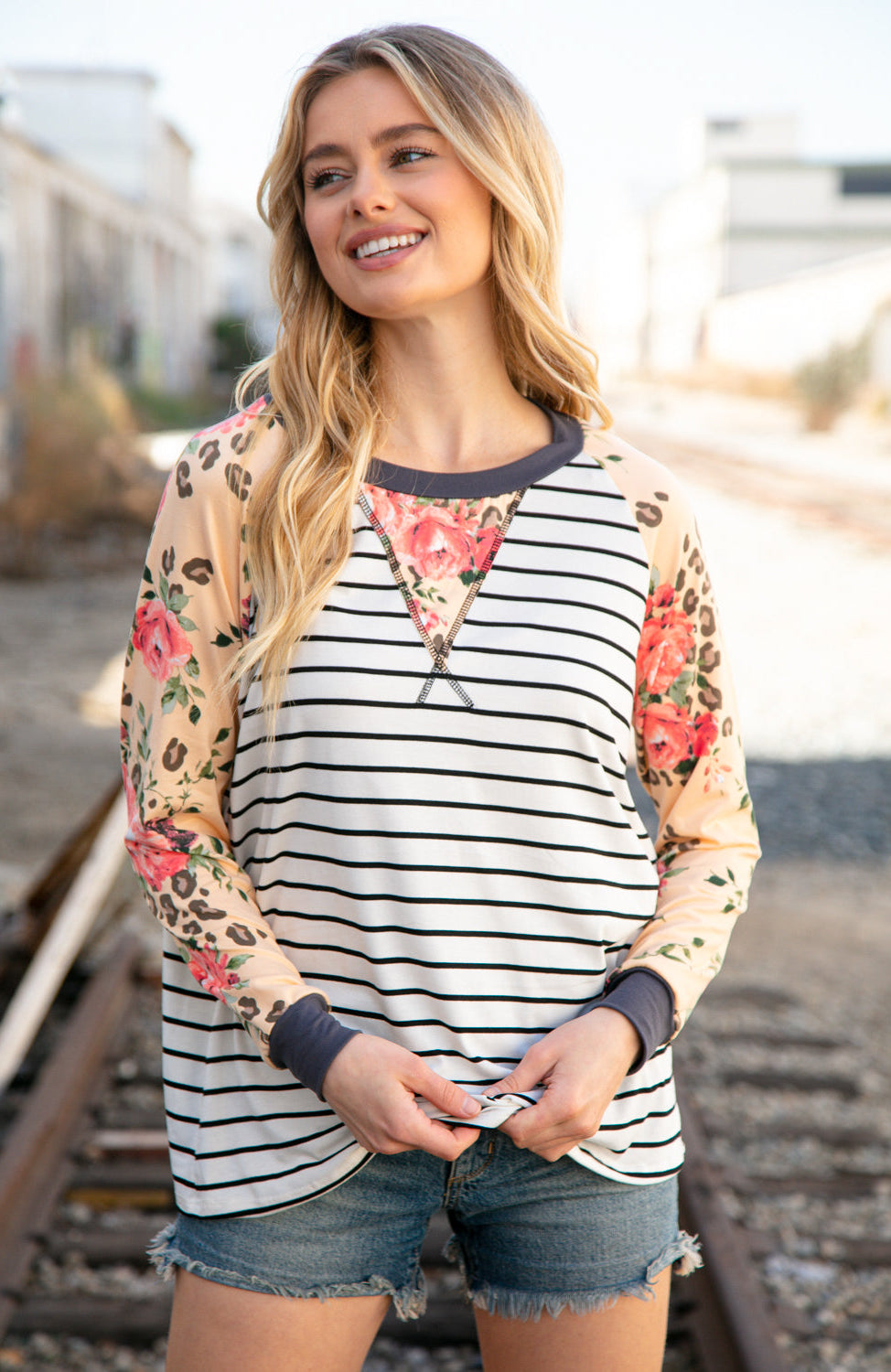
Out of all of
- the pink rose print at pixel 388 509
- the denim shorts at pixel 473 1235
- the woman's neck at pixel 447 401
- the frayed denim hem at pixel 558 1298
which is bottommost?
the frayed denim hem at pixel 558 1298

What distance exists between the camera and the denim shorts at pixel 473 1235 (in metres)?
1.44

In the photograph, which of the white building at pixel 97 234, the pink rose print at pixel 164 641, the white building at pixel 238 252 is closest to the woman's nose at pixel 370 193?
the pink rose print at pixel 164 641

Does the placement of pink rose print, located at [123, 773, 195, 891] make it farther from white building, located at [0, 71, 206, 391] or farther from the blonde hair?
white building, located at [0, 71, 206, 391]

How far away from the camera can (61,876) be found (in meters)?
4.54

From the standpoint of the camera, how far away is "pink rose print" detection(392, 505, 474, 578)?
4.95ft

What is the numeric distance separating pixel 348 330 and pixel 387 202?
217 millimetres

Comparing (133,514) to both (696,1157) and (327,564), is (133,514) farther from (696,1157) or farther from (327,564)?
(327,564)

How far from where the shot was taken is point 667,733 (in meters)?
1.64

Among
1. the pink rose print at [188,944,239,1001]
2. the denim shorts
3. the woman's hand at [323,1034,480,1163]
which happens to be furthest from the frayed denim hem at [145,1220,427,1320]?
the pink rose print at [188,944,239,1001]

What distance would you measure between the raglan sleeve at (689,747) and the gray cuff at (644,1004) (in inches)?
1.5

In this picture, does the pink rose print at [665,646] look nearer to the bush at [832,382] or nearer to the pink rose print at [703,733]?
the pink rose print at [703,733]

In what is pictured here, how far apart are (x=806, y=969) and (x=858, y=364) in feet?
84.1

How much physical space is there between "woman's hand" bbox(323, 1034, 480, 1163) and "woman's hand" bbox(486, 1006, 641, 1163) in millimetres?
59

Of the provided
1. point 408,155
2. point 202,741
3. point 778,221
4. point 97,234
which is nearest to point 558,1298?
point 202,741
